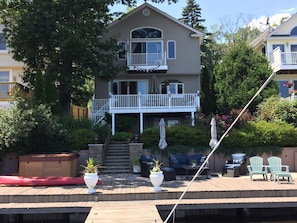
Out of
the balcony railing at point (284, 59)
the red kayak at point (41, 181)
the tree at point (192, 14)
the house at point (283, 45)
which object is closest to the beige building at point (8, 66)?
the red kayak at point (41, 181)

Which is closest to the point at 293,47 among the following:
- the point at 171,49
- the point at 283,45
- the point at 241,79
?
the point at 283,45

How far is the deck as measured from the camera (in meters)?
9.89

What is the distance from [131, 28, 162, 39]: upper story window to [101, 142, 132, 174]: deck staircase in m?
9.67

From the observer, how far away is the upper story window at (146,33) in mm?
26375

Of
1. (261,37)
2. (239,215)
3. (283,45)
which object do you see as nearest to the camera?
(239,215)

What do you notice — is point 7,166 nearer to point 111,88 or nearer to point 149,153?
point 149,153

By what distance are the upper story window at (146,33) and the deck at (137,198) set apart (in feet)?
54.1

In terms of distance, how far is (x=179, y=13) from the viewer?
40.7 metres

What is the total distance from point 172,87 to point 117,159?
1035cm

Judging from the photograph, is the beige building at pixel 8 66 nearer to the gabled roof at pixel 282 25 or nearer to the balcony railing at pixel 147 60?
the balcony railing at pixel 147 60

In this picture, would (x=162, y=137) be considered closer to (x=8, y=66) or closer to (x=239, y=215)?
(x=239, y=215)

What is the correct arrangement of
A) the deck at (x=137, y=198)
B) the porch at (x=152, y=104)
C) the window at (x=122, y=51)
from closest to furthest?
the deck at (x=137, y=198) < the porch at (x=152, y=104) < the window at (x=122, y=51)

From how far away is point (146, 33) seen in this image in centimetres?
2647

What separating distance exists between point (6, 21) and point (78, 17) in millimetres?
5017
